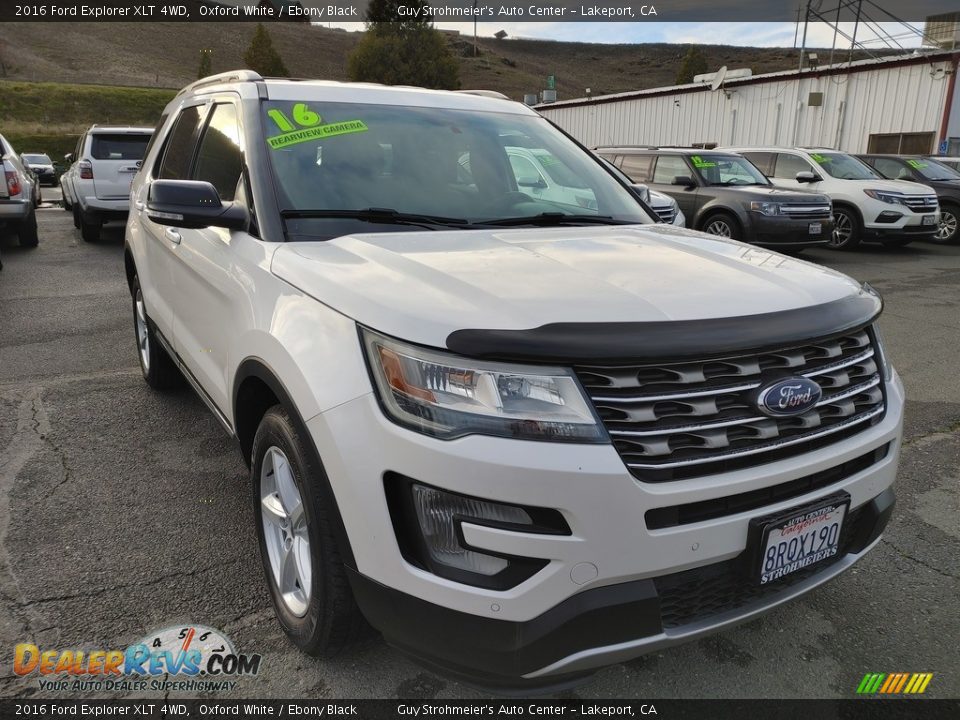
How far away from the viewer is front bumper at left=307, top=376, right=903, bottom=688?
162 centimetres

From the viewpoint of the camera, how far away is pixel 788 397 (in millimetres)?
1838

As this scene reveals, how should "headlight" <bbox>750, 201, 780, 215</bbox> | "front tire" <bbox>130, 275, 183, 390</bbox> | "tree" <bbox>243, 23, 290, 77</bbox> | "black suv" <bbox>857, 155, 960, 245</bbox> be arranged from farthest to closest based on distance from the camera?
"tree" <bbox>243, 23, 290, 77</bbox> → "black suv" <bbox>857, 155, 960, 245</bbox> → "headlight" <bbox>750, 201, 780, 215</bbox> → "front tire" <bbox>130, 275, 183, 390</bbox>

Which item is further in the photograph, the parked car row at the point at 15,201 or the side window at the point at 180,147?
the parked car row at the point at 15,201

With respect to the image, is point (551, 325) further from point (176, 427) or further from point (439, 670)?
point (176, 427)

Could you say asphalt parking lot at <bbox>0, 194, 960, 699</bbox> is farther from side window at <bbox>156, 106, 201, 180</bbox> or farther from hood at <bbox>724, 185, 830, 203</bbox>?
hood at <bbox>724, 185, 830, 203</bbox>

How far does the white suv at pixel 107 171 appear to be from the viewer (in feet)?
36.1

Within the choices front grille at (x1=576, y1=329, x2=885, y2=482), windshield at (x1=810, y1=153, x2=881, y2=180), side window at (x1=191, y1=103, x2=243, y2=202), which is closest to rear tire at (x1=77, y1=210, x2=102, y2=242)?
side window at (x1=191, y1=103, x2=243, y2=202)

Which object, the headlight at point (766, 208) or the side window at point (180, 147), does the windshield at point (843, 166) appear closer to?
the headlight at point (766, 208)

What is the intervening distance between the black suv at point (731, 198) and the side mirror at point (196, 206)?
8673 millimetres

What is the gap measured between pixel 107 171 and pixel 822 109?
17.9 metres

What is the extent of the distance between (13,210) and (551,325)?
11.0 m

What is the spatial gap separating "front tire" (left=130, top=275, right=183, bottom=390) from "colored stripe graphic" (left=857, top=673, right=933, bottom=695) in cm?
384

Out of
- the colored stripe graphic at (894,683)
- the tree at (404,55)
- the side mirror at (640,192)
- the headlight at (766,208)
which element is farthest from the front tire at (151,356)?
the tree at (404,55)

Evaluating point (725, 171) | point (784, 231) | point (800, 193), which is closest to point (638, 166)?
point (725, 171)
